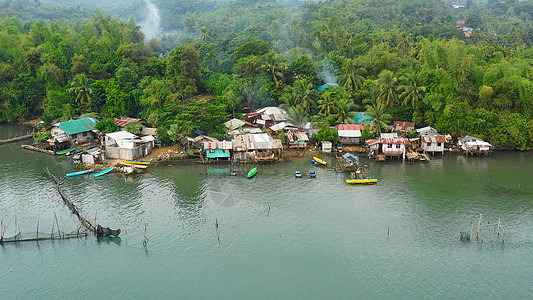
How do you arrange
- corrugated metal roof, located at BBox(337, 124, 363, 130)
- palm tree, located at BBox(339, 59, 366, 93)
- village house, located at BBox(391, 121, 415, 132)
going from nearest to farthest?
1. corrugated metal roof, located at BBox(337, 124, 363, 130)
2. village house, located at BBox(391, 121, 415, 132)
3. palm tree, located at BBox(339, 59, 366, 93)

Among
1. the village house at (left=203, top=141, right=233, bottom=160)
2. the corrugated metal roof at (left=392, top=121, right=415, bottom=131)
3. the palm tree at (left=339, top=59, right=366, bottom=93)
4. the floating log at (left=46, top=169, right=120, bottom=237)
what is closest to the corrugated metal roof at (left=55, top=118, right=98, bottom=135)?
the floating log at (left=46, top=169, right=120, bottom=237)

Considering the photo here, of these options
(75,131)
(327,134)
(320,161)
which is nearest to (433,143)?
(327,134)

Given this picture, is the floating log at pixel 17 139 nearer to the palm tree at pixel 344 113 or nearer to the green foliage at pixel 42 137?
the green foliage at pixel 42 137

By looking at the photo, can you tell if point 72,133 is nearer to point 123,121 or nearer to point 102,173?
point 123,121

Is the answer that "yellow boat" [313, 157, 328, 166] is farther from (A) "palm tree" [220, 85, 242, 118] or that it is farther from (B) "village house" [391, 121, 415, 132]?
(A) "palm tree" [220, 85, 242, 118]

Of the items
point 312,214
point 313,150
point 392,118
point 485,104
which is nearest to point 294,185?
point 312,214

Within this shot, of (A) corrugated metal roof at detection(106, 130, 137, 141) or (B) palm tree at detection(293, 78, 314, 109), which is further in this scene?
(B) palm tree at detection(293, 78, 314, 109)
